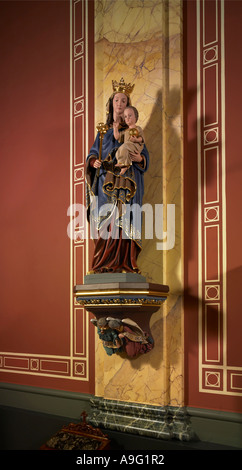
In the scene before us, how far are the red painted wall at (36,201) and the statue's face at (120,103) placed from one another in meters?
0.95

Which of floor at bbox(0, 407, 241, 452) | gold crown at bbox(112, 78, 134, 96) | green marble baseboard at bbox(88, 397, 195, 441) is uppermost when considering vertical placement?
gold crown at bbox(112, 78, 134, 96)

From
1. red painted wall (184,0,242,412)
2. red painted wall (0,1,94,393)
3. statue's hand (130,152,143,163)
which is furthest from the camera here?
red painted wall (0,1,94,393)

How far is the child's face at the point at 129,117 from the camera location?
366 cm

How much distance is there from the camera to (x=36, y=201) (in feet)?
15.7

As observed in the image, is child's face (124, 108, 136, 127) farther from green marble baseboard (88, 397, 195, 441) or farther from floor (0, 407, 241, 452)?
floor (0, 407, 241, 452)

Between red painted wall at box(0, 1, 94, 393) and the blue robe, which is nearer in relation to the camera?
the blue robe

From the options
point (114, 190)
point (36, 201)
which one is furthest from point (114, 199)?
point (36, 201)

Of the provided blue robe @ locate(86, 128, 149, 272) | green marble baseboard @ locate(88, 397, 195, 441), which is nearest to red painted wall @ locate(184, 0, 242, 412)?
green marble baseboard @ locate(88, 397, 195, 441)

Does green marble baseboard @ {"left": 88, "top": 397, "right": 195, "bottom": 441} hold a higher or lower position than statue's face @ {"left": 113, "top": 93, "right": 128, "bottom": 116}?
lower

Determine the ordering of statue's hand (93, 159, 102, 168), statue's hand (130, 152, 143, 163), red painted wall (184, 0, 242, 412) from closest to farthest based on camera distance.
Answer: red painted wall (184, 0, 242, 412)
statue's hand (130, 152, 143, 163)
statue's hand (93, 159, 102, 168)

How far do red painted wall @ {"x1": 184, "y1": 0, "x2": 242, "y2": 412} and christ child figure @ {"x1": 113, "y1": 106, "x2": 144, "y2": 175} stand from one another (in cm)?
41

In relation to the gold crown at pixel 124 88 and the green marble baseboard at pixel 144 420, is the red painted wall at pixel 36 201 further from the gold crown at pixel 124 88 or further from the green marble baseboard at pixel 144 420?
the gold crown at pixel 124 88

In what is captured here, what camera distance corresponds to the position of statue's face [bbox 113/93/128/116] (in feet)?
12.2

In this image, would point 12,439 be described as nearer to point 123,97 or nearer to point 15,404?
point 15,404
